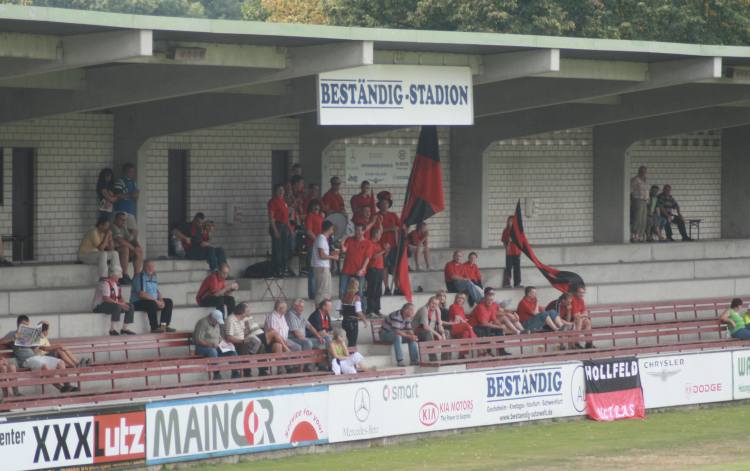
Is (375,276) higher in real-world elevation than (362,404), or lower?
higher

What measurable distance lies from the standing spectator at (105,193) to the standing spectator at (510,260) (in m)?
7.28

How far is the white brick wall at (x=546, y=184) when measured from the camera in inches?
1159

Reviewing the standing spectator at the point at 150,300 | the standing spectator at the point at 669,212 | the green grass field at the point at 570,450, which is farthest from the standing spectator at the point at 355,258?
the standing spectator at the point at 669,212

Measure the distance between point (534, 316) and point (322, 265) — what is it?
4024 millimetres

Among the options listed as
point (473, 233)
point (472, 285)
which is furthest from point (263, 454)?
point (473, 233)

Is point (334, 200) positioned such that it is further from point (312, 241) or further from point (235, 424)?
point (235, 424)

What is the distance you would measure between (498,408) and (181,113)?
6.39 meters

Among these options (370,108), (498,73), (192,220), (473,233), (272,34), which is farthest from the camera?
(473,233)

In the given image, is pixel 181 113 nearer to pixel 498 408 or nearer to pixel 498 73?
pixel 498 73

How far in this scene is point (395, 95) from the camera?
20.7m

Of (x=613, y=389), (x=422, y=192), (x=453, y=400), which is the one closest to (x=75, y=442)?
(x=453, y=400)

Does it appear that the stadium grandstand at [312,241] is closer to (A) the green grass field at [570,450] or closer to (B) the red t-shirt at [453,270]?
(B) the red t-shirt at [453,270]

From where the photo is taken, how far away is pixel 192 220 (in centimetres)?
2405

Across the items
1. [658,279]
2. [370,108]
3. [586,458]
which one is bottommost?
[586,458]
